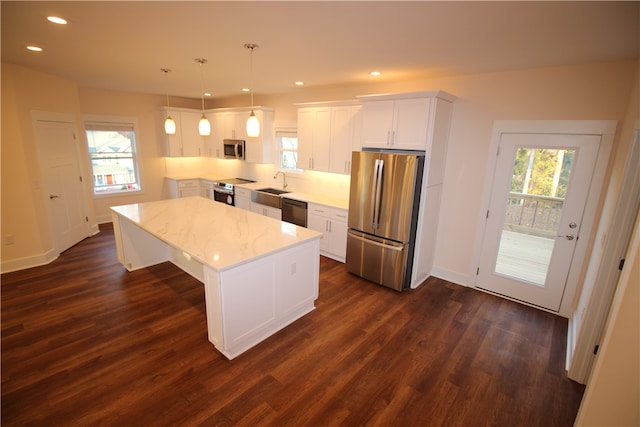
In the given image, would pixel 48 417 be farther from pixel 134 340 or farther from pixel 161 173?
pixel 161 173

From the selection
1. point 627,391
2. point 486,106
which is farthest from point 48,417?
point 486,106

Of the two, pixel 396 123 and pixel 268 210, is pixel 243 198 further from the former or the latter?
pixel 396 123

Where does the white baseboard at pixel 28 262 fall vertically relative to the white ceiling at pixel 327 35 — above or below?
below

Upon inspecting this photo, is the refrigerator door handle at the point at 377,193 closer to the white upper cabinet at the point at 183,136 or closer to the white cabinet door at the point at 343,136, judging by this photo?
the white cabinet door at the point at 343,136

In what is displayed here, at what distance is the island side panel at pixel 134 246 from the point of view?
13.2 feet

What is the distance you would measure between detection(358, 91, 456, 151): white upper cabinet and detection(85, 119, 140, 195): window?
5.30 meters

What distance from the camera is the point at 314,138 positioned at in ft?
15.8

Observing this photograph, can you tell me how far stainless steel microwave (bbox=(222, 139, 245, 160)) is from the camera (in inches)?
245

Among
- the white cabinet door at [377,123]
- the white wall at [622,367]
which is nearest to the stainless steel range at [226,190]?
the white cabinet door at [377,123]

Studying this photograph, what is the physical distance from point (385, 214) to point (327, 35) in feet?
7.03

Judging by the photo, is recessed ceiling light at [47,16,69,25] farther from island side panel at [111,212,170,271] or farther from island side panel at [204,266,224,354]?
island side panel at [111,212,170,271]

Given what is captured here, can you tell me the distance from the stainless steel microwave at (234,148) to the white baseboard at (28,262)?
11.3 ft

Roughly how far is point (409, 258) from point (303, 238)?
1.62 m

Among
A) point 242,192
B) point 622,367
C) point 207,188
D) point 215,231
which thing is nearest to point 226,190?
point 242,192
